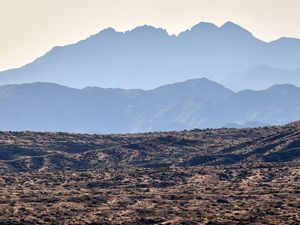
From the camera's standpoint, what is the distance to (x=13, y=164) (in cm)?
12525

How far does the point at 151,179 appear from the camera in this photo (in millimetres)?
97875

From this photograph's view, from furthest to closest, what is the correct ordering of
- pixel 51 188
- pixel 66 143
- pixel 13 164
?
pixel 66 143 < pixel 13 164 < pixel 51 188

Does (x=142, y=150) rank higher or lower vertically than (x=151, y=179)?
higher

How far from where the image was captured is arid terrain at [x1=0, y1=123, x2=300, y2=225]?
237 ft

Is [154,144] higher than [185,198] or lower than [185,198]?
higher

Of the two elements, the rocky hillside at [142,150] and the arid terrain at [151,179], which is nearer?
the arid terrain at [151,179]

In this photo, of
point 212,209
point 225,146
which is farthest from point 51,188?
point 225,146

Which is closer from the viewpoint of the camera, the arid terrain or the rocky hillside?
the arid terrain

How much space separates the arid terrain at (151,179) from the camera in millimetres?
72250

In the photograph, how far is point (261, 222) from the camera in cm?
6862

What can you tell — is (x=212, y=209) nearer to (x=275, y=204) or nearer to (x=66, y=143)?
(x=275, y=204)

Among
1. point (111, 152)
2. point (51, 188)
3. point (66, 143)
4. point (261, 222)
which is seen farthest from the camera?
point (66, 143)

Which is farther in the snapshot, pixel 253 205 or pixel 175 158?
pixel 175 158

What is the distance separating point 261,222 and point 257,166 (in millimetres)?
39494
